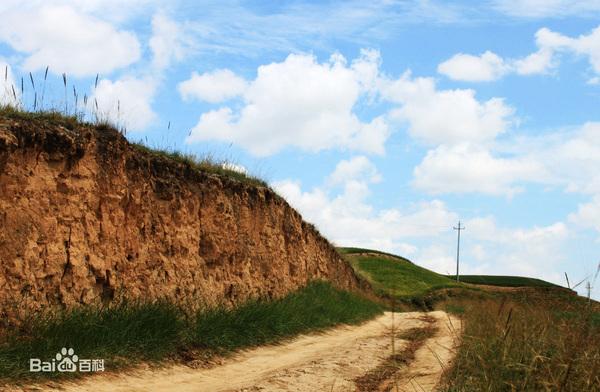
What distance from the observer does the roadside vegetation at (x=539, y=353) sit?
17.1 feet

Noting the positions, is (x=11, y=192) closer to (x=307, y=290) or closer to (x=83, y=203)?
(x=83, y=203)

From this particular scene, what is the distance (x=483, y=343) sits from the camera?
6.73 meters

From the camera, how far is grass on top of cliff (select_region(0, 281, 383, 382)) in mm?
7898

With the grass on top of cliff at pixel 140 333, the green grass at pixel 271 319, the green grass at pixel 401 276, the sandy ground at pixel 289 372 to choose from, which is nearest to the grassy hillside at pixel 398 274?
the green grass at pixel 401 276

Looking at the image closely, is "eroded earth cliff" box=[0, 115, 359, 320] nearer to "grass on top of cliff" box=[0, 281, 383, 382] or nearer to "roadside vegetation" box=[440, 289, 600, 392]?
"grass on top of cliff" box=[0, 281, 383, 382]

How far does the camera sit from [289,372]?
9297mm

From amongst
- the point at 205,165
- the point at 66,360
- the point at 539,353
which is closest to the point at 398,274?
the point at 205,165

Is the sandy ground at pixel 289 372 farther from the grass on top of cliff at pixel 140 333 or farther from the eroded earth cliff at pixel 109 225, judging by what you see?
the eroded earth cliff at pixel 109 225

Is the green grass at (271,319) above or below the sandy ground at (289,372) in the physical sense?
above

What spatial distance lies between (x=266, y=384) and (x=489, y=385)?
3.49m

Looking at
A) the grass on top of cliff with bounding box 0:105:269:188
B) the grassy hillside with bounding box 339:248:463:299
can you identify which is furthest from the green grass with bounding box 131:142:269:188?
the grassy hillside with bounding box 339:248:463:299

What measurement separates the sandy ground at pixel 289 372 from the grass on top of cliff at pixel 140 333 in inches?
15.0

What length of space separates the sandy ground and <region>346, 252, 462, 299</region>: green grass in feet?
94.5

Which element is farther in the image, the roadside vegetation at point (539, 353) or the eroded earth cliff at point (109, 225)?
the eroded earth cliff at point (109, 225)
